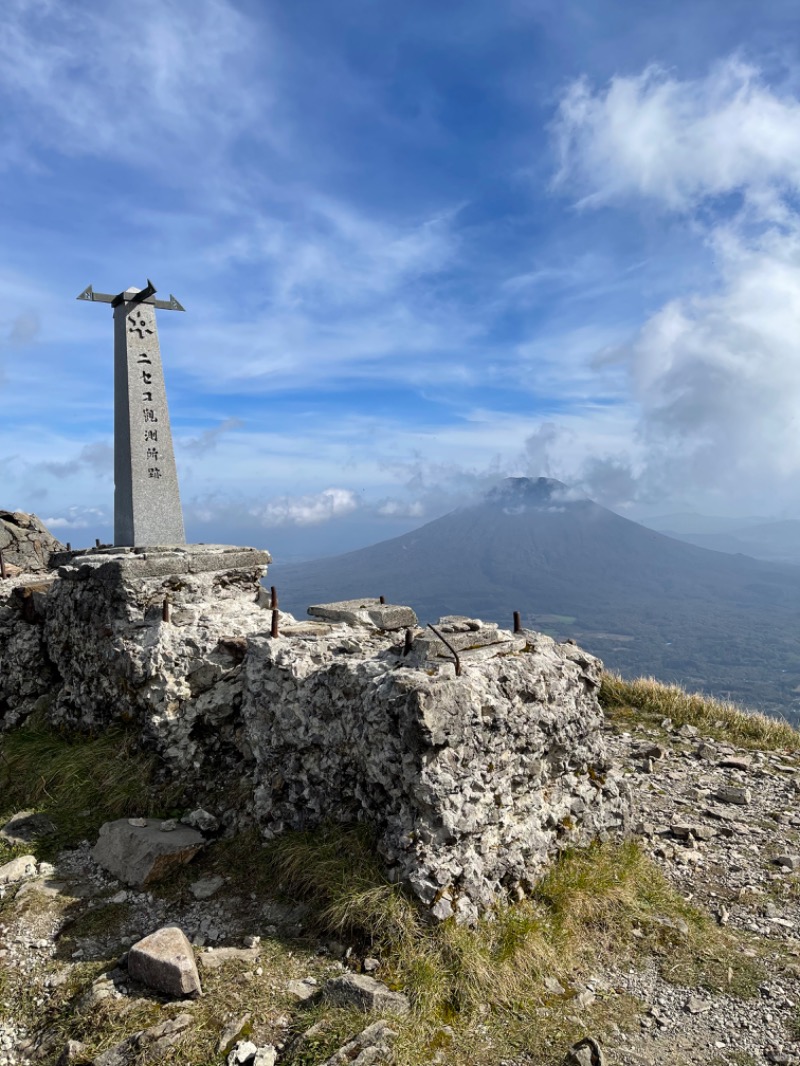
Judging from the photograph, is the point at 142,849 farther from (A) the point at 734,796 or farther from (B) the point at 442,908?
(A) the point at 734,796

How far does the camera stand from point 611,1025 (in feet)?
16.8

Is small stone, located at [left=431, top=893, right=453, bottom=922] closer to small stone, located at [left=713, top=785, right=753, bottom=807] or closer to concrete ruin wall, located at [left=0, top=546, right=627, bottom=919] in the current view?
concrete ruin wall, located at [left=0, top=546, right=627, bottom=919]

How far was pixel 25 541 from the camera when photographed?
781 inches

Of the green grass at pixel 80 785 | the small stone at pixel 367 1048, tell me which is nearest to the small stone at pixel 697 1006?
the small stone at pixel 367 1048

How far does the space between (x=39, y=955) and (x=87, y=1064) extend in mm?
1577

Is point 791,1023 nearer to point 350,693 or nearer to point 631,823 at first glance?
point 631,823

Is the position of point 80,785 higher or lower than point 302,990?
higher

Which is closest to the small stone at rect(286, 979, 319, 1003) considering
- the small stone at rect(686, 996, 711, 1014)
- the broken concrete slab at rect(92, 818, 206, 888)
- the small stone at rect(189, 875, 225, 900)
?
the small stone at rect(189, 875, 225, 900)

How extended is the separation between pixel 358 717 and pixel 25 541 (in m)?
17.0

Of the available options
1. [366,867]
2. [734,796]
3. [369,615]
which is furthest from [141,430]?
[734,796]

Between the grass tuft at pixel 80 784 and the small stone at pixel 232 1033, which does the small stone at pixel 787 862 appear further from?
the grass tuft at pixel 80 784

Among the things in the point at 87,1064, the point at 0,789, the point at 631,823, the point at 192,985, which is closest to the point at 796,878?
the point at 631,823

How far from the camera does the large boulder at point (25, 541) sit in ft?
63.6

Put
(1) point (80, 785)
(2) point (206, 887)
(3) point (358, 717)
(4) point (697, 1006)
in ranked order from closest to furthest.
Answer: (4) point (697, 1006) < (2) point (206, 887) < (3) point (358, 717) < (1) point (80, 785)
